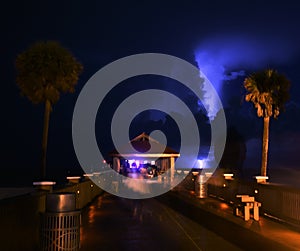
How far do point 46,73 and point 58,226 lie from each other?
21.6 metres

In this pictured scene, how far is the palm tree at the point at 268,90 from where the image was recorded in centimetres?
3231

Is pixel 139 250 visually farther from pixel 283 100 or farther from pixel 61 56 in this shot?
pixel 283 100

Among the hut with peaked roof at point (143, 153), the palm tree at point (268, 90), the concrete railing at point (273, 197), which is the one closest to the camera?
the concrete railing at point (273, 197)

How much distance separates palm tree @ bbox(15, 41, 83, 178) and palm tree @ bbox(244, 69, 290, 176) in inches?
504

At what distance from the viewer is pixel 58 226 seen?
8.12m

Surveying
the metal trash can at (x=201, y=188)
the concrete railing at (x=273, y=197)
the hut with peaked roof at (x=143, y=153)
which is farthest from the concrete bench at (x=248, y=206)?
the hut with peaked roof at (x=143, y=153)

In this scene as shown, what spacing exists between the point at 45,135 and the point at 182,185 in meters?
12.2

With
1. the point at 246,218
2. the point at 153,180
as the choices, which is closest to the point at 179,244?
the point at 246,218

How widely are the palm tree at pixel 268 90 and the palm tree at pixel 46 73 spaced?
12796 mm

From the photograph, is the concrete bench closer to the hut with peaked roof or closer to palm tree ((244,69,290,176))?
palm tree ((244,69,290,176))

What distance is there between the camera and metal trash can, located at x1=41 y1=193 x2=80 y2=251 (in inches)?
318

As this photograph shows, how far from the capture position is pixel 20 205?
29.9 feet

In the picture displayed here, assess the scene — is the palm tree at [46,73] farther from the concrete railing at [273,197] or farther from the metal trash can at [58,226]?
the metal trash can at [58,226]

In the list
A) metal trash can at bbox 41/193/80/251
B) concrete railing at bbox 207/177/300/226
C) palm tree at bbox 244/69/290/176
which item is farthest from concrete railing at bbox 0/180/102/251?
palm tree at bbox 244/69/290/176
